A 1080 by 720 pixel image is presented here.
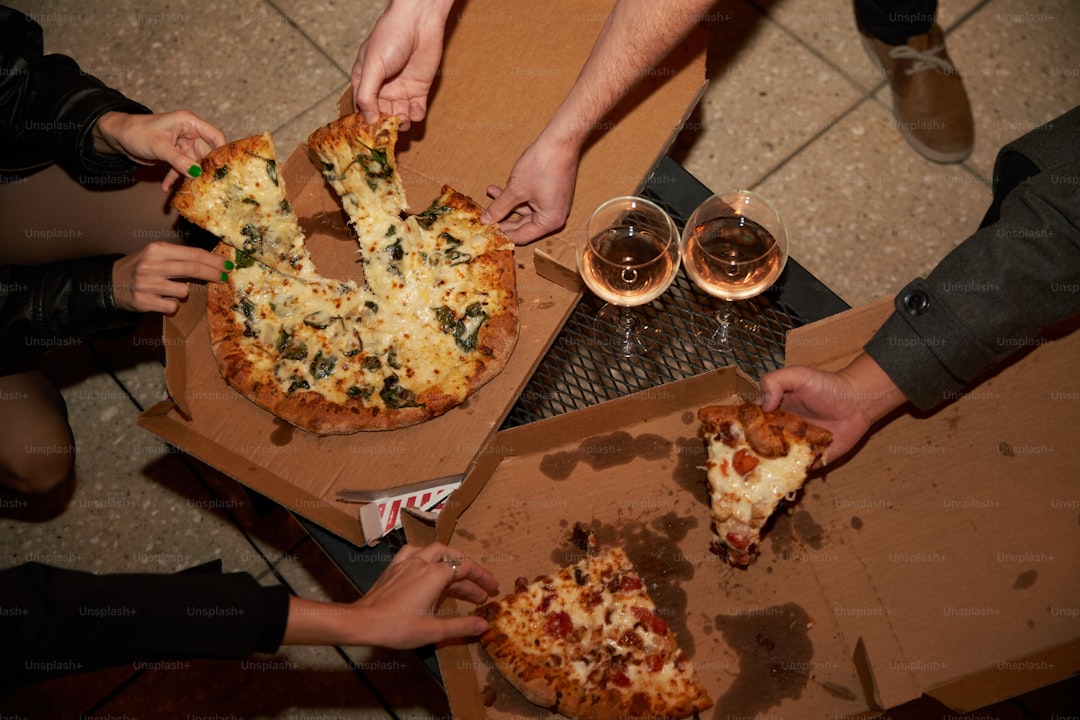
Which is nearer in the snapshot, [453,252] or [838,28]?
[453,252]

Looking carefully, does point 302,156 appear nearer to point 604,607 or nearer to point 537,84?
point 537,84

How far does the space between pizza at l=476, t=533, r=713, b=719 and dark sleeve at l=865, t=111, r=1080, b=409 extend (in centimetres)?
85

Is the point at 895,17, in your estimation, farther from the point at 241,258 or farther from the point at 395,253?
the point at 241,258

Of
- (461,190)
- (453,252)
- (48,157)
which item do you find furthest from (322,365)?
(48,157)

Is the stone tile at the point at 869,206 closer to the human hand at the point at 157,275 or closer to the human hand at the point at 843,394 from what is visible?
the human hand at the point at 843,394

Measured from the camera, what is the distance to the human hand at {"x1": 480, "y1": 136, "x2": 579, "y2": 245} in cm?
231

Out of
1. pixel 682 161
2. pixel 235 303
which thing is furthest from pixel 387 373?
pixel 682 161

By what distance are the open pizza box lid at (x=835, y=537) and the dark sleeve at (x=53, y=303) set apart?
112 centimetres

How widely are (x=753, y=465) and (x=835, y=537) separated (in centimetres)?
32

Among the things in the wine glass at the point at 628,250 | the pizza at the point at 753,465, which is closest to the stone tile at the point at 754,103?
the wine glass at the point at 628,250

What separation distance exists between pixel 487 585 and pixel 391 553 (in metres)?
0.26

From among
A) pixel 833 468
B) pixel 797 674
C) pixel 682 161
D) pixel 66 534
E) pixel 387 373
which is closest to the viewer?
pixel 797 674

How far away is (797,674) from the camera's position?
2.05 m

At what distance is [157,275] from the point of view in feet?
7.50
